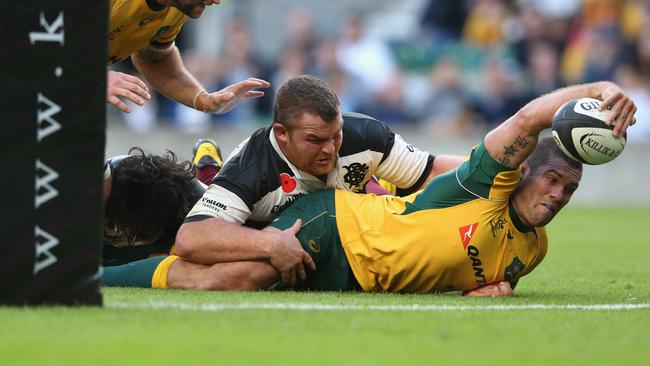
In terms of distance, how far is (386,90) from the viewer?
18438 millimetres

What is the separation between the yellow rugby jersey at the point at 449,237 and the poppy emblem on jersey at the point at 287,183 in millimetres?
416

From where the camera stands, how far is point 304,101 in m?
6.63

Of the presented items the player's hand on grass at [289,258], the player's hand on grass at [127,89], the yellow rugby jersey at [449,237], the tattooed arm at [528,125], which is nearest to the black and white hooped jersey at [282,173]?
the player's hand on grass at [289,258]

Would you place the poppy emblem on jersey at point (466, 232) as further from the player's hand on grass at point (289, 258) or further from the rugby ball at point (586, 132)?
the player's hand on grass at point (289, 258)

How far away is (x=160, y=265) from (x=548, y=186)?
233 centimetres

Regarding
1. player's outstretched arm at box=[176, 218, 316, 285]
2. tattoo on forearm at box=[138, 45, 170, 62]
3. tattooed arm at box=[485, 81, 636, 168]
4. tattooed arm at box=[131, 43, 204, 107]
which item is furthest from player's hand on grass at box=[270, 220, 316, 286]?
tattoo on forearm at box=[138, 45, 170, 62]

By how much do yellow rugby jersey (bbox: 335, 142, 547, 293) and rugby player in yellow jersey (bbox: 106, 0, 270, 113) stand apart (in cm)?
134

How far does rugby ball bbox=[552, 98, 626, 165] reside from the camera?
592 cm

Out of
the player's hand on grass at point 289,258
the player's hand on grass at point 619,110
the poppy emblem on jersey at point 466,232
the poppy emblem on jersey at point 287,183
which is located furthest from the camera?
the poppy emblem on jersey at point 287,183

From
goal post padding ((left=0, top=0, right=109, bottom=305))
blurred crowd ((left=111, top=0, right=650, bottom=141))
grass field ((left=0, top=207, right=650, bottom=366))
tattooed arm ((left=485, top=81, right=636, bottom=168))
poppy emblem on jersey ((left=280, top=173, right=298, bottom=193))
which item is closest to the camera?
grass field ((left=0, top=207, right=650, bottom=366))

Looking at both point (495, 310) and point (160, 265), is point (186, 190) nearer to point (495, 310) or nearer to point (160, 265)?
point (160, 265)

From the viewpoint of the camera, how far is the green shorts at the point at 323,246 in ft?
21.8

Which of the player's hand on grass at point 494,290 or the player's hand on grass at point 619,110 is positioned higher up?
the player's hand on grass at point 619,110

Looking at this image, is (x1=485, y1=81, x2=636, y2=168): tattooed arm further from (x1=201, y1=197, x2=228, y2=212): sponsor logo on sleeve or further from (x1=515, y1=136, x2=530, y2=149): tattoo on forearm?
(x1=201, y1=197, x2=228, y2=212): sponsor logo on sleeve
